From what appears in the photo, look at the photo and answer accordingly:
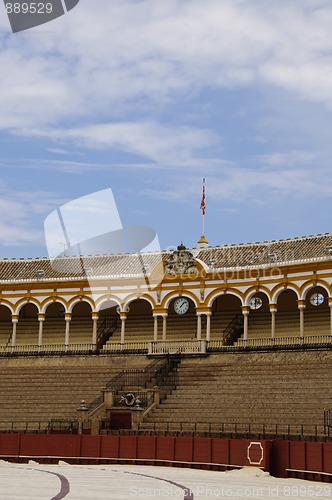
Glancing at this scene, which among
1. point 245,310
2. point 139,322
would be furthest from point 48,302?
point 245,310

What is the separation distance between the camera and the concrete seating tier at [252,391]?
34312mm

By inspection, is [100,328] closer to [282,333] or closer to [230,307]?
[230,307]

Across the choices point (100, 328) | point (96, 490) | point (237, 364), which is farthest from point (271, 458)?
point (100, 328)

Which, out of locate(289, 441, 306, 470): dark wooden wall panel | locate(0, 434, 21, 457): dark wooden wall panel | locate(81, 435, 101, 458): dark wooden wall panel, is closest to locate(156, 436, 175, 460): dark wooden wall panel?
locate(81, 435, 101, 458): dark wooden wall panel

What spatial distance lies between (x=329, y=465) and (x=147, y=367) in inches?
674

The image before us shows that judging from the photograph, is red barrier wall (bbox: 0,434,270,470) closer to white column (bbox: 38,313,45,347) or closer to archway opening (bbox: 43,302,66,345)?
white column (bbox: 38,313,45,347)

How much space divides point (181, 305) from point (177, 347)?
4.19 metres

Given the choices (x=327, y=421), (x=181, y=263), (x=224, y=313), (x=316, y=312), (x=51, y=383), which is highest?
(x=181, y=263)

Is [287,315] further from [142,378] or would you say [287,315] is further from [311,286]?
[142,378]

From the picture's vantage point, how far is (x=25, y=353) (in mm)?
47625

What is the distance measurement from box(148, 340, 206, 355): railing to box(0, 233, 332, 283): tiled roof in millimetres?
4765

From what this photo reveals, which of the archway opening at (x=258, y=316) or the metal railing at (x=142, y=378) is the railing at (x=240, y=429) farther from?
the archway opening at (x=258, y=316)

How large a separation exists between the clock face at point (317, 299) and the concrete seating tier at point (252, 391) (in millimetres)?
4815

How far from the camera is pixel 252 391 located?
3712cm
